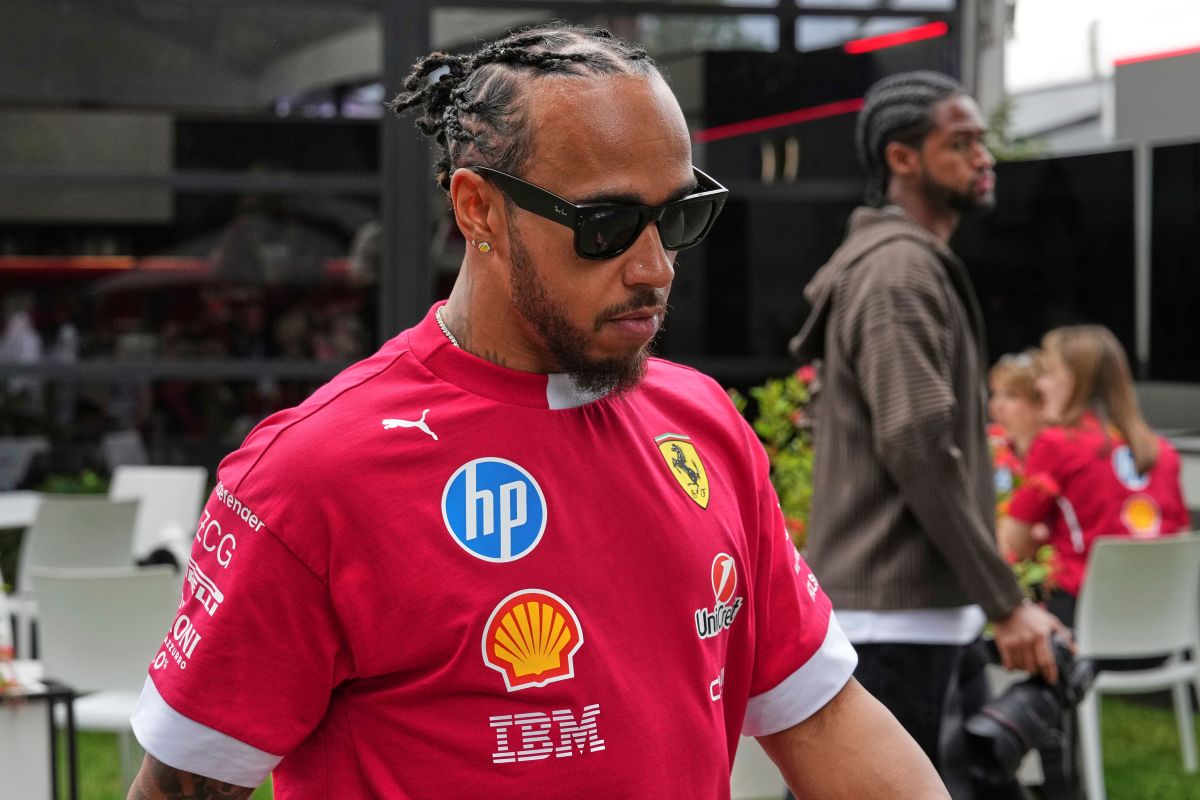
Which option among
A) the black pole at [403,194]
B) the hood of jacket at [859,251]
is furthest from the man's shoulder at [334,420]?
the black pole at [403,194]

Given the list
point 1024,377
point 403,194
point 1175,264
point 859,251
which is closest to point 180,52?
point 403,194

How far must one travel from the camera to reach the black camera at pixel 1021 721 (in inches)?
108

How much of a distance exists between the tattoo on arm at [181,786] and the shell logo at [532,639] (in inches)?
9.9

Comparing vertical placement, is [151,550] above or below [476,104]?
below

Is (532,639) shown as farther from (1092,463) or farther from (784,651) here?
(1092,463)

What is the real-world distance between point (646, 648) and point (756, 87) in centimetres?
790

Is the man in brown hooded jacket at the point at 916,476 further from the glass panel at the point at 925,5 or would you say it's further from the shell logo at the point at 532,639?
the glass panel at the point at 925,5

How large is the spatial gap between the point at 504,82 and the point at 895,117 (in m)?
2.03

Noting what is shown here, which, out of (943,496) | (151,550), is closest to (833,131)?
(151,550)

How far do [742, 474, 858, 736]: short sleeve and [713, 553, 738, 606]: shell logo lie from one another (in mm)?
85

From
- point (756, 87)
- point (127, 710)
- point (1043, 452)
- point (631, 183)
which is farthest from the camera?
point (756, 87)

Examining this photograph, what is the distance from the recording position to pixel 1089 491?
5.74m

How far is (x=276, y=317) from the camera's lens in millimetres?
8484

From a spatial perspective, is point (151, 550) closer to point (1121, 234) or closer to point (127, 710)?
point (127, 710)
